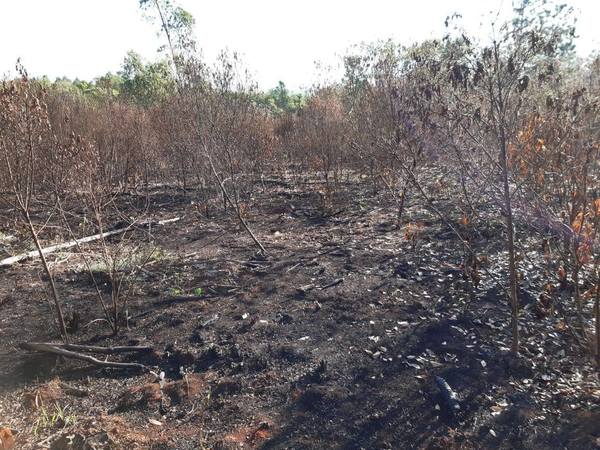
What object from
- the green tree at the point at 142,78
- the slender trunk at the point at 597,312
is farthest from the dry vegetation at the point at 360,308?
the green tree at the point at 142,78

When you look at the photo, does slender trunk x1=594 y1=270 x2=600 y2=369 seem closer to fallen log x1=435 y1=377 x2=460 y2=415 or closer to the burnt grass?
the burnt grass

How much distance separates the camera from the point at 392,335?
3.73 metres

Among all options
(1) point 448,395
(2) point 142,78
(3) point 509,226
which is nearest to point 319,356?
(1) point 448,395

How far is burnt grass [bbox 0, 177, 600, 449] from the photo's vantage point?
274 cm

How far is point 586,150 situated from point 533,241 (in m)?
3.03

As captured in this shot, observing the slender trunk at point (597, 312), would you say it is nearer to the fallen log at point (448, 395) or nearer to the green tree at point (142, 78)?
the fallen log at point (448, 395)

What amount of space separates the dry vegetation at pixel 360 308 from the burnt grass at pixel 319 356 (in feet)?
0.06

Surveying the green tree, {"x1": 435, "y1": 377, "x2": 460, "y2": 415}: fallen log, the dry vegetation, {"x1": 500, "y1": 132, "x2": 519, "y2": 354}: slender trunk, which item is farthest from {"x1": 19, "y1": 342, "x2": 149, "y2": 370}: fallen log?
the green tree

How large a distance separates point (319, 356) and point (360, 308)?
85 cm

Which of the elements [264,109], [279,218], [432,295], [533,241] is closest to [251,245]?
[279,218]

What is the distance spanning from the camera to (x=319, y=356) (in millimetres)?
3492

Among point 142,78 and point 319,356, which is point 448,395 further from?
point 142,78

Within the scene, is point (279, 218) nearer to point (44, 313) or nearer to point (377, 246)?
point (377, 246)

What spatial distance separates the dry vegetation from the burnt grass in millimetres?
17
